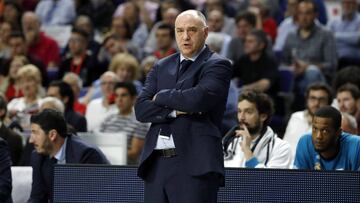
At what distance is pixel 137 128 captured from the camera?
34.1ft

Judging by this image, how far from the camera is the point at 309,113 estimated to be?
32.4 feet

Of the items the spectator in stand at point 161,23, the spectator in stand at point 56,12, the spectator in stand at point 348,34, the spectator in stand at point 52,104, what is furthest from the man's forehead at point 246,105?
the spectator in stand at point 56,12

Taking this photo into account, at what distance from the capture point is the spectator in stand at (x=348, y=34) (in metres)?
13.3

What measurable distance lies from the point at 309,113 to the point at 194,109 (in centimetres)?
438

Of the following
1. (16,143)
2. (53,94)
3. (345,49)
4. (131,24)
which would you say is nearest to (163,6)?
(131,24)

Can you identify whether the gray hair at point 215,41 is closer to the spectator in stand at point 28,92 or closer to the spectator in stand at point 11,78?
the spectator in stand at point 28,92

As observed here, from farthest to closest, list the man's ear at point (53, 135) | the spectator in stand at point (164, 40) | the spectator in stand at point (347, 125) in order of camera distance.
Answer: the spectator in stand at point (164, 40) → the spectator in stand at point (347, 125) → the man's ear at point (53, 135)

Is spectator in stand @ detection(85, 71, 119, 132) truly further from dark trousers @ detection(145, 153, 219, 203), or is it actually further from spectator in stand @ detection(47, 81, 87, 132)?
dark trousers @ detection(145, 153, 219, 203)

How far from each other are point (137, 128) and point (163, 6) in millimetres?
5005

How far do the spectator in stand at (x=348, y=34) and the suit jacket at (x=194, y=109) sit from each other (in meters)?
7.66

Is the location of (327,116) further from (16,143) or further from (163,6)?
(163,6)

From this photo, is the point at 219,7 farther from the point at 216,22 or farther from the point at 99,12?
the point at 99,12

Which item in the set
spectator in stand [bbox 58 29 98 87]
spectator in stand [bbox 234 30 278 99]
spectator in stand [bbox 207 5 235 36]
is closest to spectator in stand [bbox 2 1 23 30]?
spectator in stand [bbox 58 29 98 87]

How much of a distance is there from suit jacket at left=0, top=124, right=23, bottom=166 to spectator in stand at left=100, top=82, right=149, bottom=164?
123 centimetres
